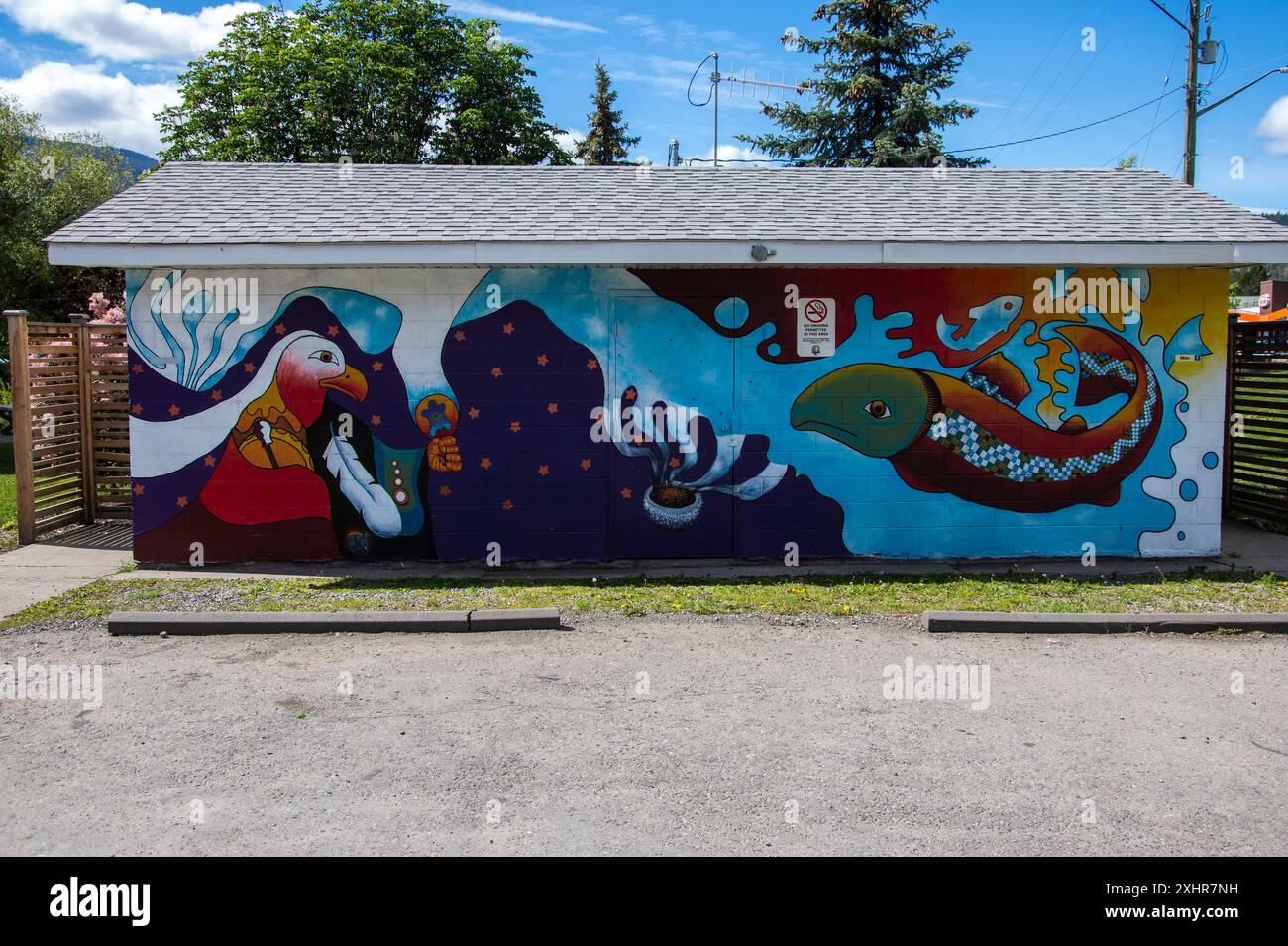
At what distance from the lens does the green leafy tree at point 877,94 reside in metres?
26.1

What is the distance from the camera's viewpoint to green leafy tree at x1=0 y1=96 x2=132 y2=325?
21.2 m

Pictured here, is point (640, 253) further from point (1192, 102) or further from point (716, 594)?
point (1192, 102)

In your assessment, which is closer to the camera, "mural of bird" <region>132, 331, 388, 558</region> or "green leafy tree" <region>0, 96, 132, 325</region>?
"mural of bird" <region>132, 331, 388, 558</region>

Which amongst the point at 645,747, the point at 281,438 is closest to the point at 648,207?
the point at 281,438

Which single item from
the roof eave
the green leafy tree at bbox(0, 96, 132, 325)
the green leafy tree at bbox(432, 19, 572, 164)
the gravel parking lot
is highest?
the green leafy tree at bbox(432, 19, 572, 164)

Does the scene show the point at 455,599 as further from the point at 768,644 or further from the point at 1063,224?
the point at 1063,224

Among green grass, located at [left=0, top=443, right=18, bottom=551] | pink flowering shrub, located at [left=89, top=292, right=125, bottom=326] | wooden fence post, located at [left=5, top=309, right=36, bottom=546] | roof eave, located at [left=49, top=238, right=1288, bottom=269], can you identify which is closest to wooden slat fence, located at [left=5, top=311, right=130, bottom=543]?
wooden fence post, located at [left=5, top=309, right=36, bottom=546]

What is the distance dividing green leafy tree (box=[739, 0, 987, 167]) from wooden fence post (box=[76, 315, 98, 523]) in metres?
19.5

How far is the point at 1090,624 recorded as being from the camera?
7332mm

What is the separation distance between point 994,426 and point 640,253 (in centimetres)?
383

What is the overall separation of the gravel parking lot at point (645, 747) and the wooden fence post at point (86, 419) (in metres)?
4.93

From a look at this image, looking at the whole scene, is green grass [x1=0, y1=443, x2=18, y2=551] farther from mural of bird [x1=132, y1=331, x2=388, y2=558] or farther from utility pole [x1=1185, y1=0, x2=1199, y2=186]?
utility pole [x1=1185, y1=0, x2=1199, y2=186]

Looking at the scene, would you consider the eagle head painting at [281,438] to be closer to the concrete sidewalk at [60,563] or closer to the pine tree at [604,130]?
the concrete sidewalk at [60,563]

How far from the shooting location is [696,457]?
31.7 feet
